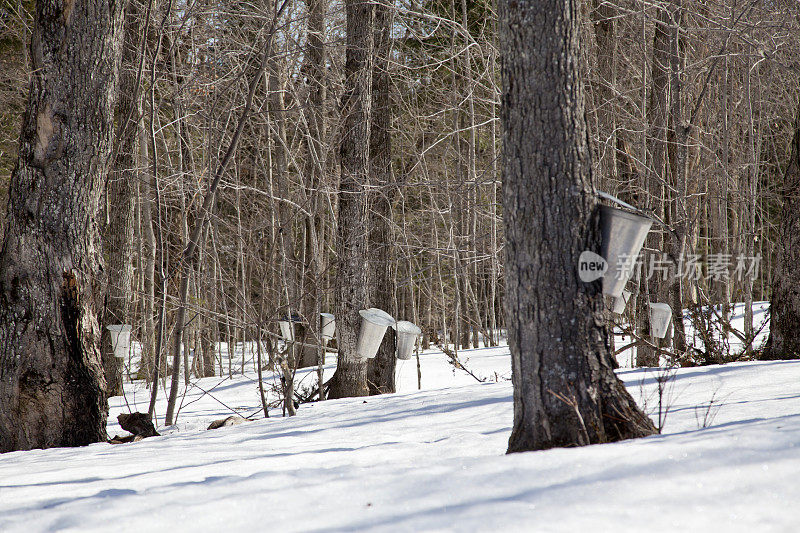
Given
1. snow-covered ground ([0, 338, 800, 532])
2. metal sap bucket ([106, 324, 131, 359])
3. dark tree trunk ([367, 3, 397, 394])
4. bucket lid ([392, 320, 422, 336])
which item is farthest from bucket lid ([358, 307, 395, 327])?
metal sap bucket ([106, 324, 131, 359])

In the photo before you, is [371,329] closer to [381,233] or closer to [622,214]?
[381,233]

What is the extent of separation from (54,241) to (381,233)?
4167 mm

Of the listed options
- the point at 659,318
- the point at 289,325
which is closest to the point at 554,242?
the point at 289,325

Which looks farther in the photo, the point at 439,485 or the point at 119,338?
the point at 119,338

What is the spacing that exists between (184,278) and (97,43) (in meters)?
1.89

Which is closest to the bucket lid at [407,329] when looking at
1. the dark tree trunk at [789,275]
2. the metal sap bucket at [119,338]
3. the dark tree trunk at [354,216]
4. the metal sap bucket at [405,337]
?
the metal sap bucket at [405,337]

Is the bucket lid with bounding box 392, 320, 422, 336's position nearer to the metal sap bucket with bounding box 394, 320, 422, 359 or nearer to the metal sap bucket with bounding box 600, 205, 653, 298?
the metal sap bucket with bounding box 394, 320, 422, 359

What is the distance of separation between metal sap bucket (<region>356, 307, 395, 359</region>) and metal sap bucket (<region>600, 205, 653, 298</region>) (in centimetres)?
383

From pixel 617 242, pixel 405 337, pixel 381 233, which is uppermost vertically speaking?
pixel 381 233

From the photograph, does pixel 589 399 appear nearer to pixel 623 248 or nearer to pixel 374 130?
pixel 623 248

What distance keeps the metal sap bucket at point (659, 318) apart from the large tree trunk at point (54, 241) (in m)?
5.29

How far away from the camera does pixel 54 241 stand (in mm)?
4023

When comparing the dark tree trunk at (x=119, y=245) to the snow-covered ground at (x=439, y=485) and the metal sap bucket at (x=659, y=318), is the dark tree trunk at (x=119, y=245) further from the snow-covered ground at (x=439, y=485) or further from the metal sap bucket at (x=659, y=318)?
the metal sap bucket at (x=659, y=318)

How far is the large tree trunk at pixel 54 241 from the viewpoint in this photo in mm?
3992
